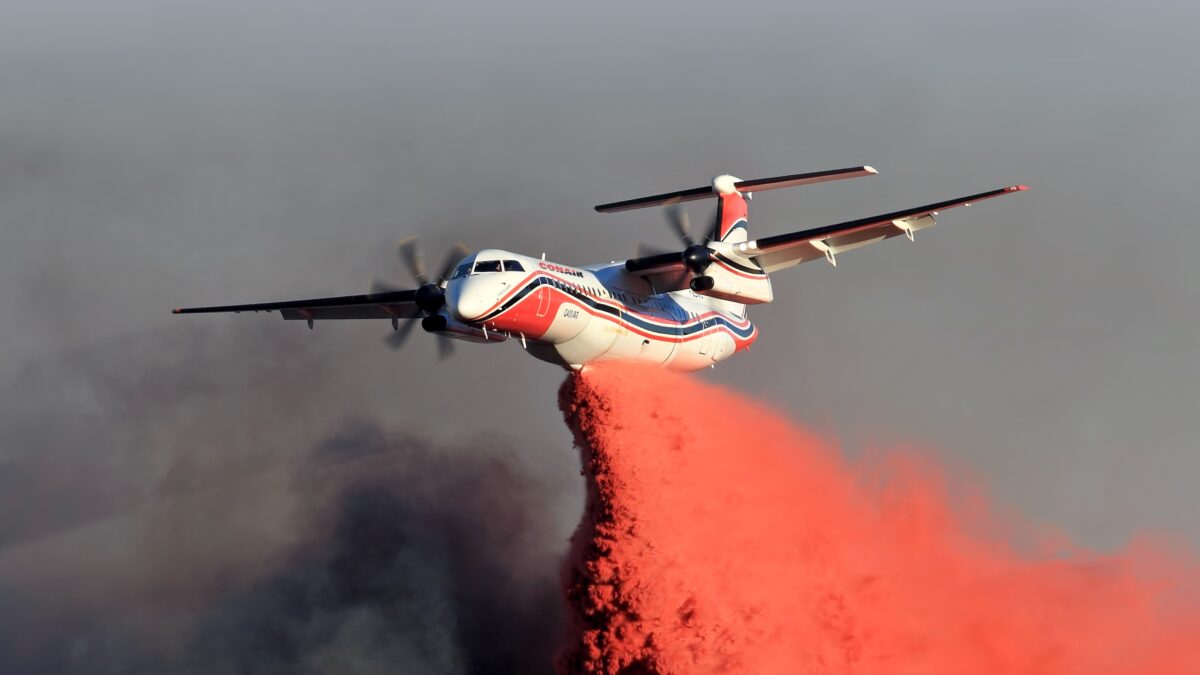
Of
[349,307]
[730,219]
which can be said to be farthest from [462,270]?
[730,219]

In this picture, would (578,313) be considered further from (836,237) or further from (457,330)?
(836,237)

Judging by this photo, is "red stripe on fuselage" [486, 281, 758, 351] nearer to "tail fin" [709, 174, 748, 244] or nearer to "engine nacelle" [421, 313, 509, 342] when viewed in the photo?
"engine nacelle" [421, 313, 509, 342]

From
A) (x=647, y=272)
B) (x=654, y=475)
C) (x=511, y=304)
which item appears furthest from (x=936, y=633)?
(x=511, y=304)

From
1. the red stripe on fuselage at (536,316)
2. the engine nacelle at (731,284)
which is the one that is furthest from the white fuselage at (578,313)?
the engine nacelle at (731,284)

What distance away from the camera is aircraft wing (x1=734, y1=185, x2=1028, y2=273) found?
80.5 ft

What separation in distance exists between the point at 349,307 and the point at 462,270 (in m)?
4.91

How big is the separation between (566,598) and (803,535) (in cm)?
498

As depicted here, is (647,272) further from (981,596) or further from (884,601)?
(981,596)

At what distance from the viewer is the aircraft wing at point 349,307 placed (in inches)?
1027

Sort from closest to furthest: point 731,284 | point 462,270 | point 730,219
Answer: point 462,270 < point 731,284 < point 730,219

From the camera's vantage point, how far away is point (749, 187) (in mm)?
27156

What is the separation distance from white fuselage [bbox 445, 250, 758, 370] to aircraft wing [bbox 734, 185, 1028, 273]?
77.5 inches

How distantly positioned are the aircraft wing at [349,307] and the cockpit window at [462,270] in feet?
8.89

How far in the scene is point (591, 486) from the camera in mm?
24812
